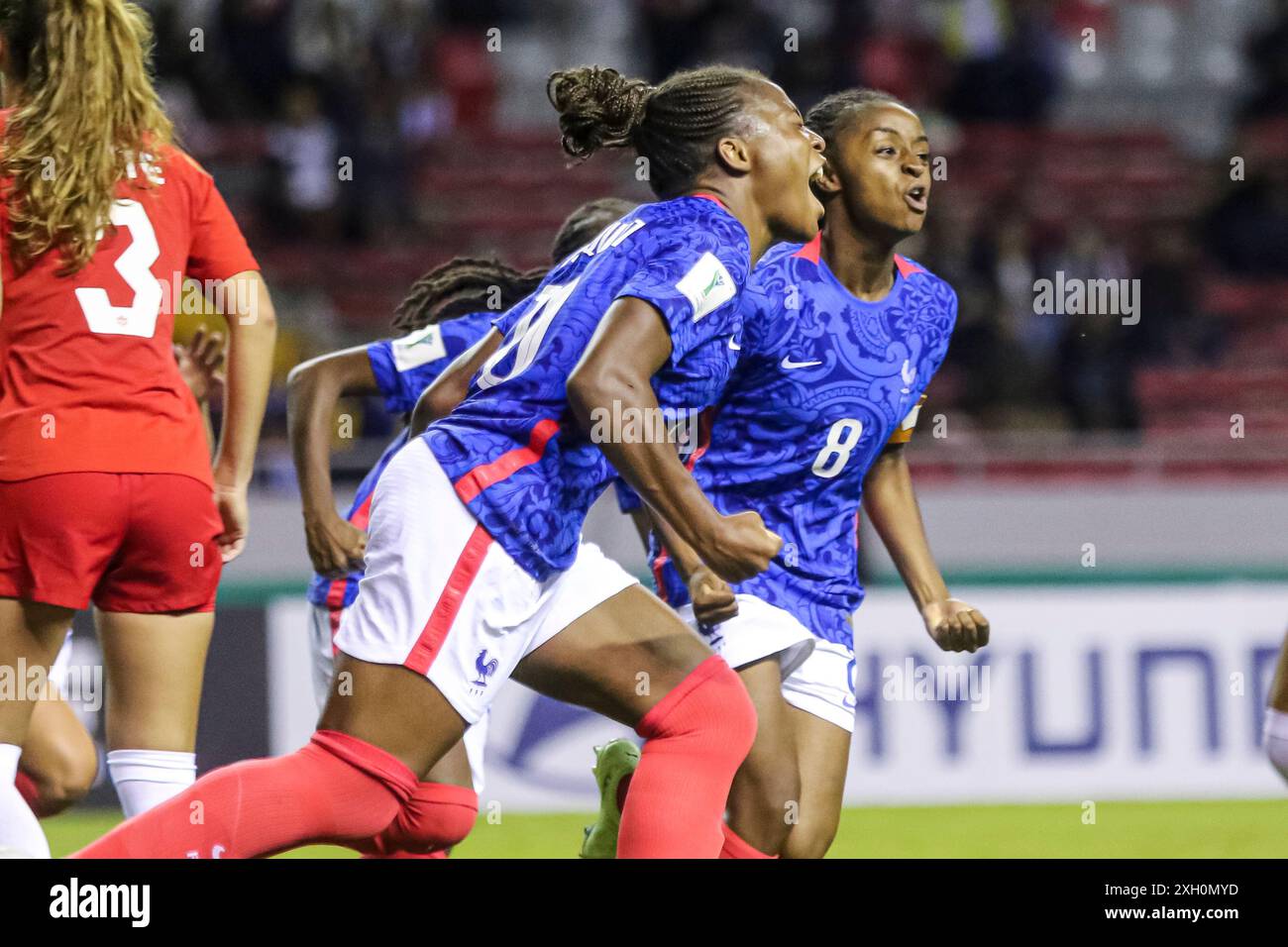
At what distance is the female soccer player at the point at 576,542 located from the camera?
2916mm

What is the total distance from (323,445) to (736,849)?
129 cm

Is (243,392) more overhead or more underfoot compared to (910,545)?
more overhead

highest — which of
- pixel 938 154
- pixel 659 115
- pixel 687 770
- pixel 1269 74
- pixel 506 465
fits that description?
pixel 1269 74

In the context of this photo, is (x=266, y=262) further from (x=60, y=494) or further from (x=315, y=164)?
(x=60, y=494)

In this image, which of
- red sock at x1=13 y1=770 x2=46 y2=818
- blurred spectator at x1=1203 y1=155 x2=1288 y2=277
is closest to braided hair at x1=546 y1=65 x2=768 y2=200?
red sock at x1=13 y1=770 x2=46 y2=818

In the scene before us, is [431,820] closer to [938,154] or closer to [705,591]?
[705,591]

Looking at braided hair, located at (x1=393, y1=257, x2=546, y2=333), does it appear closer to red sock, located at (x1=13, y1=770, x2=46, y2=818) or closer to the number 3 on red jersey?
the number 3 on red jersey

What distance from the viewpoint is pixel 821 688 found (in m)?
3.94

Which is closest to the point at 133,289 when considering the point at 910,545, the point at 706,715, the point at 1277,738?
the point at 706,715

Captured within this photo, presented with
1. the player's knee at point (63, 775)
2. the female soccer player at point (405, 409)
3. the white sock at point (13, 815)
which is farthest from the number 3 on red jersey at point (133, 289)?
the player's knee at point (63, 775)

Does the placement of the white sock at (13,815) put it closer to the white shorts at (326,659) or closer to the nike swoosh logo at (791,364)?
the white shorts at (326,659)

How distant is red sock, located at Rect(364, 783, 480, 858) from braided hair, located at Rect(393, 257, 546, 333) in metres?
1.35

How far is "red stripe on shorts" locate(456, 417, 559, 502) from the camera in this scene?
3131 mm

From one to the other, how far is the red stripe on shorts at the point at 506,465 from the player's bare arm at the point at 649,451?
263mm
